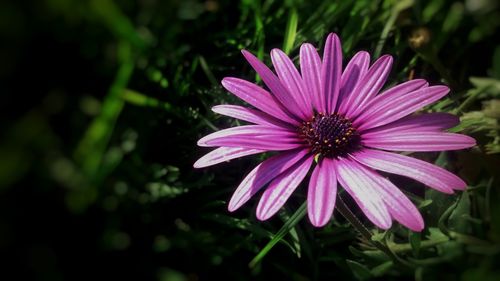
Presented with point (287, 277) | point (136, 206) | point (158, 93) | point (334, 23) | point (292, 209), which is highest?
point (158, 93)

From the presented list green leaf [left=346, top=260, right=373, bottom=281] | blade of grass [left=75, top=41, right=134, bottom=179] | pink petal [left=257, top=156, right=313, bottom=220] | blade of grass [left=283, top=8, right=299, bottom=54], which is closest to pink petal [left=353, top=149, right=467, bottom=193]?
pink petal [left=257, top=156, right=313, bottom=220]

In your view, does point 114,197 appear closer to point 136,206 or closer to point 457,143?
point 136,206

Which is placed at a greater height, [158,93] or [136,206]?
[158,93]

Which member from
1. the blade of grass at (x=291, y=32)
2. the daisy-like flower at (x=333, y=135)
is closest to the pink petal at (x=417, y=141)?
the daisy-like flower at (x=333, y=135)

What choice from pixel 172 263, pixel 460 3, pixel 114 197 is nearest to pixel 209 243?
pixel 172 263

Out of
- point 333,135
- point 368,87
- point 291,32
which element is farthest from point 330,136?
point 291,32

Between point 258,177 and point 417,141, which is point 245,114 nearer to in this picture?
point 258,177

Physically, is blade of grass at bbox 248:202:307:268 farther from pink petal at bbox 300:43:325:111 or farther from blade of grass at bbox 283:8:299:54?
blade of grass at bbox 283:8:299:54

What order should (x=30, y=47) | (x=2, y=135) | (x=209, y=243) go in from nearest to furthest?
(x=209, y=243) → (x=2, y=135) → (x=30, y=47)
